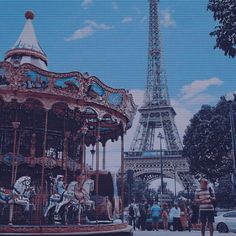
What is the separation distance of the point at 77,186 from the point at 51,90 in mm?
3734

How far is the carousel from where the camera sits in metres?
13.4

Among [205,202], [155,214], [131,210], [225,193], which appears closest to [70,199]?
[205,202]

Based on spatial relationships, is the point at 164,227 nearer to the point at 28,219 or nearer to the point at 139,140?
the point at 28,219

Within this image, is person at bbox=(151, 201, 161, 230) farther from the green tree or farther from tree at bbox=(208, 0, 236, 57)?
the green tree

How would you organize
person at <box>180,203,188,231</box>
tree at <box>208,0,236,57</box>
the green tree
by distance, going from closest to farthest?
tree at <box>208,0,236,57</box> < person at <box>180,203,188,231</box> < the green tree

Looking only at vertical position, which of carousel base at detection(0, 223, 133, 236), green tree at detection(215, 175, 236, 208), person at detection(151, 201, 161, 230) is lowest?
carousel base at detection(0, 223, 133, 236)

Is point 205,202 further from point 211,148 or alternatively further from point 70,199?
point 211,148

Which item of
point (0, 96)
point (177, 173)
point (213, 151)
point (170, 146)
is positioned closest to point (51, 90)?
point (0, 96)

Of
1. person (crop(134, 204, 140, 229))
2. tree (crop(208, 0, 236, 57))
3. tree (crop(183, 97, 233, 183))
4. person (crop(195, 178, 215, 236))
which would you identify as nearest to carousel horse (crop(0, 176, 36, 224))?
person (crop(195, 178, 215, 236))

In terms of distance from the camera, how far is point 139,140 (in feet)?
230

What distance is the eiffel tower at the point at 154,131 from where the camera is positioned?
2511 inches

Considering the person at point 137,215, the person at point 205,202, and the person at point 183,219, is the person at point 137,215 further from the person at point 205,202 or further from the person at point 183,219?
the person at point 205,202

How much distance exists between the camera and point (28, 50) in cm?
2011

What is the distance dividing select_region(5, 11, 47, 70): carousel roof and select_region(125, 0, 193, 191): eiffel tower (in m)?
37.3
